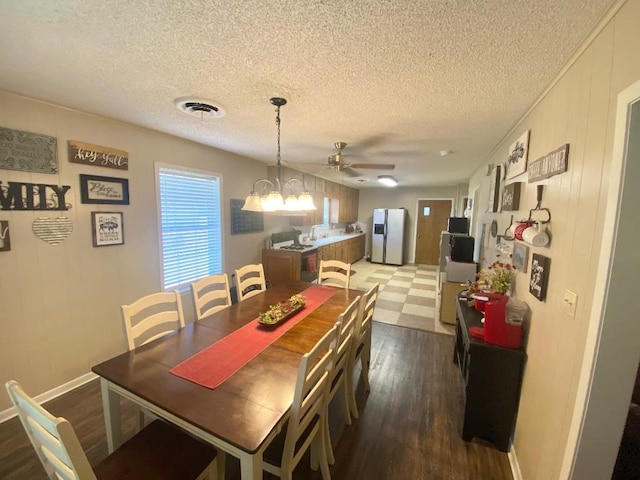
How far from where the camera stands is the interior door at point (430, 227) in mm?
7364

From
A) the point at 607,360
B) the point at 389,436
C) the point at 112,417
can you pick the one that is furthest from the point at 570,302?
the point at 112,417

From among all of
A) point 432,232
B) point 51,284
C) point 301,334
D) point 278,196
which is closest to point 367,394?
point 301,334

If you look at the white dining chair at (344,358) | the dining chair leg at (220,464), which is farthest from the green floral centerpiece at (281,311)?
the dining chair leg at (220,464)

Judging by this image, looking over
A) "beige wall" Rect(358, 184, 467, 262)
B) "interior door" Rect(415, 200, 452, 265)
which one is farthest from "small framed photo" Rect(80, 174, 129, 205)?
"interior door" Rect(415, 200, 452, 265)

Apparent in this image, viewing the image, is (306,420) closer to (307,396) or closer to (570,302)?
(307,396)

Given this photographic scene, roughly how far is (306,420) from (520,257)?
1.72m

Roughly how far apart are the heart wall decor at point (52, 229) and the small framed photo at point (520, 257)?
135 inches

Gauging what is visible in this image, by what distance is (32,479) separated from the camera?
1.47m

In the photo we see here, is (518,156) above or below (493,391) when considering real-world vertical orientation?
above

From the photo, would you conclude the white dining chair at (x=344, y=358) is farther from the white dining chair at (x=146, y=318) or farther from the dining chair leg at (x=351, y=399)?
the white dining chair at (x=146, y=318)

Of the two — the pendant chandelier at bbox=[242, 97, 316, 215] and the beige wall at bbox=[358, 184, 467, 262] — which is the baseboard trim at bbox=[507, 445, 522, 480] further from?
the beige wall at bbox=[358, 184, 467, 262]

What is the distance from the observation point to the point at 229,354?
4.87 feet

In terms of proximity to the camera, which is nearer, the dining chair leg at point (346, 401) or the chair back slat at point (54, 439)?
the chair back slat at point (54, 439)

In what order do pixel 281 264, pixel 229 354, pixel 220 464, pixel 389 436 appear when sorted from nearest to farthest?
Result: pixel 220 464 → pixel 229 354 → pixel 389 436 → pixel 281 264
